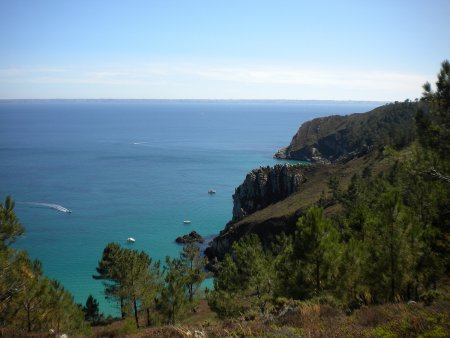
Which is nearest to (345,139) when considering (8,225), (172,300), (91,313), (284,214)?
(284,214)

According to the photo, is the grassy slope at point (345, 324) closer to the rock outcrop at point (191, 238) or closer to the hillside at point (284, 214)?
the hillside at point (284, 214)

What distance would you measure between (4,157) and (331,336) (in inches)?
6659

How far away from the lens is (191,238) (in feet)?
260

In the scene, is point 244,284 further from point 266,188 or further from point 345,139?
point 345,139

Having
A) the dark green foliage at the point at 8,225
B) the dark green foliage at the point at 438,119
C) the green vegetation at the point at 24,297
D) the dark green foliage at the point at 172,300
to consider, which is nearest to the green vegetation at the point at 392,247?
the dark green foliage at the point at 438,119

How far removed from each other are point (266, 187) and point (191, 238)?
83.9 ft

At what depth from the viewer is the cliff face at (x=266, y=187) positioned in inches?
3703

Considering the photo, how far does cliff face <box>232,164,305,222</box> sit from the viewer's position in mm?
94062

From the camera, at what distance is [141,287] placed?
32281 mm

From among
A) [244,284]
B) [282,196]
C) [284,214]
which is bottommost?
[282,196]

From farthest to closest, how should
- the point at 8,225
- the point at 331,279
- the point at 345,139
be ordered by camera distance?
the point at 345,139
the point at 331,279
the point at 8,225

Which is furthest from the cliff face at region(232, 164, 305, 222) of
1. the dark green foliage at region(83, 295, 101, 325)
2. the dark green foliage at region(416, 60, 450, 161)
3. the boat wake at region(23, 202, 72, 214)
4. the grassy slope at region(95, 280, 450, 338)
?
the dark green foliage at region(416, 60, 450, 161)

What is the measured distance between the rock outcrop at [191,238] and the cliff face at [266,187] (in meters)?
15.4

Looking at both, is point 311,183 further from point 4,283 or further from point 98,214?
point 4,283
